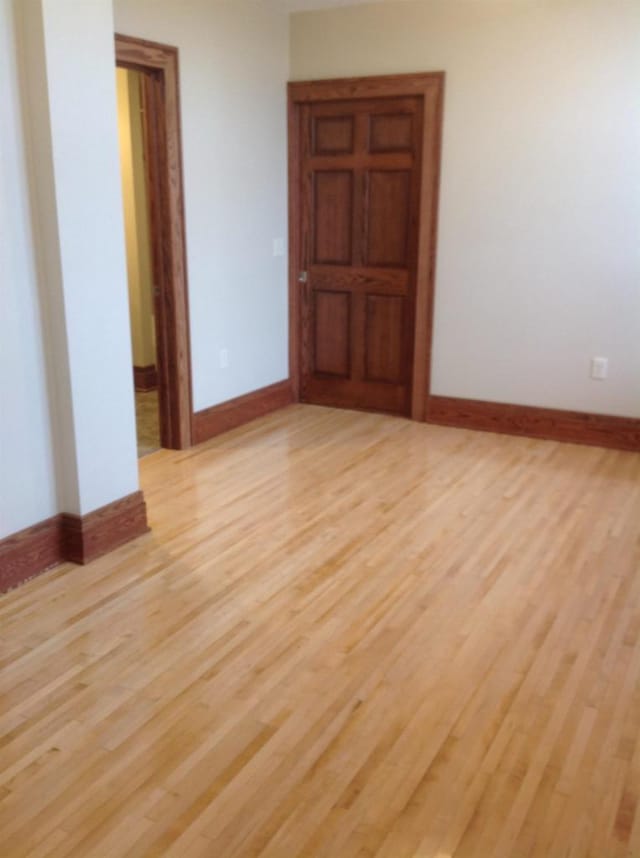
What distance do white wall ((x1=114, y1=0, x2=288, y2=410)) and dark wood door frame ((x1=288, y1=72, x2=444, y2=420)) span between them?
8 centimetres

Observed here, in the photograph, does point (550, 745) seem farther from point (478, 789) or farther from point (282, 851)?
Result: point (282, 851)

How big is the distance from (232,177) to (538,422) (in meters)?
2.32

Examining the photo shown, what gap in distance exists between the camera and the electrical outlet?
182 inches

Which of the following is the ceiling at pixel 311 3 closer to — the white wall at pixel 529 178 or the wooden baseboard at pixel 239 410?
the white wall at pixel 529 178

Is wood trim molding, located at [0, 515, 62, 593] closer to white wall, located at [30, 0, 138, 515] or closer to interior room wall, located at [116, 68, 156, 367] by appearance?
white wall, located at [30, 0, 138, 515]

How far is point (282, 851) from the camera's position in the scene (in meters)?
1.81

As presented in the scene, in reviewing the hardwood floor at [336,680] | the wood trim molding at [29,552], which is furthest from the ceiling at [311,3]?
the wood trim molding at [29,552]

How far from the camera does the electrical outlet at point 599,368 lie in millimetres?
4613

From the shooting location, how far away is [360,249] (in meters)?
5.21

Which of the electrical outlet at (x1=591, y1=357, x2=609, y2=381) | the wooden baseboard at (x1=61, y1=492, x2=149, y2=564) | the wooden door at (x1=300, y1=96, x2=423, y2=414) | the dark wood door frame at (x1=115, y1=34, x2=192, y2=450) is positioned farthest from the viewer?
the wooden door at (x1=300, y1=96, x2=423, y2=414)

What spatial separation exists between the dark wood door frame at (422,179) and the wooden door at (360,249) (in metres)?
Result: 0.05

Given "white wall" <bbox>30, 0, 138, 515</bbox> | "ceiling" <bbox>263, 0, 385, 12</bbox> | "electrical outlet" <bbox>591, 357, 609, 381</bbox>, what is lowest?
"electrical outlet" <bbox>591, 357, 609, 381</bbox>

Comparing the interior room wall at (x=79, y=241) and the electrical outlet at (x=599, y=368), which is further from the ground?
the interior room wall at (x=79, y=241)

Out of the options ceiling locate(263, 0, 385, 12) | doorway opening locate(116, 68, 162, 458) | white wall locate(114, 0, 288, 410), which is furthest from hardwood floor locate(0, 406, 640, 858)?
ceiling locate(263, 0, 385, 12)
